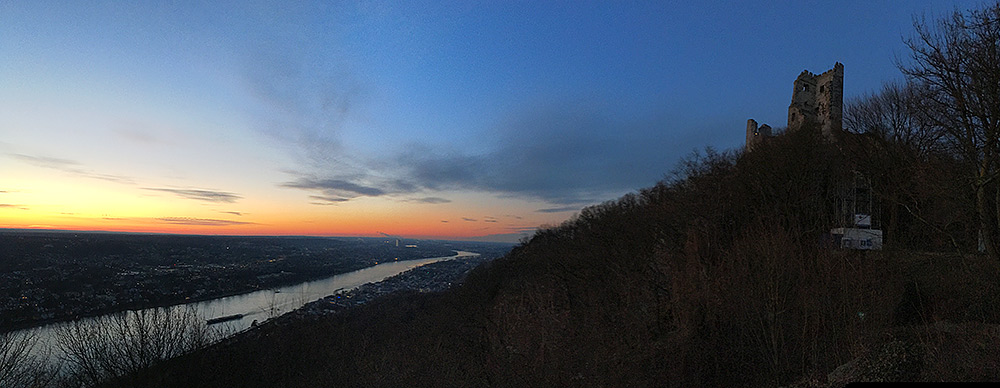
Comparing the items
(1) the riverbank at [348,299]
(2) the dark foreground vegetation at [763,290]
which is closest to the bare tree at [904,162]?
(2) the dark foreground vegetation at [763,290]

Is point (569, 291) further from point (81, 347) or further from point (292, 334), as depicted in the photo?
point (81, 347)

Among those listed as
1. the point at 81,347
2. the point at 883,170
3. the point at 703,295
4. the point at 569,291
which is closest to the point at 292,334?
the point at 81,347

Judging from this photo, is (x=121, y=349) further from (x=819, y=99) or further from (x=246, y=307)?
(x=819, y=99)

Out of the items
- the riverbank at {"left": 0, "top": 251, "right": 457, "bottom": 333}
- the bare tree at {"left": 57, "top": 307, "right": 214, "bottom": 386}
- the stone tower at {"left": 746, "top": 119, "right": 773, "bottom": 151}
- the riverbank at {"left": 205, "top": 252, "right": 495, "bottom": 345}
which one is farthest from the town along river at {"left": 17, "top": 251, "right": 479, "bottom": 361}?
the stone tower at {"left": 746, "top": 119, "right": 773, "bottom": 151}

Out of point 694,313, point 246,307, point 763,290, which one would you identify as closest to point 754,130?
point 694,313

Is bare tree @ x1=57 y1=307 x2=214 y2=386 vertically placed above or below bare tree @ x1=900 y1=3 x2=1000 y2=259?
below

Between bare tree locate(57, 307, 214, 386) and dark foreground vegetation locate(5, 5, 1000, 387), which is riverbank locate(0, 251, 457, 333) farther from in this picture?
dark foreground vegetation locate(5, 5, 1000, 387)
